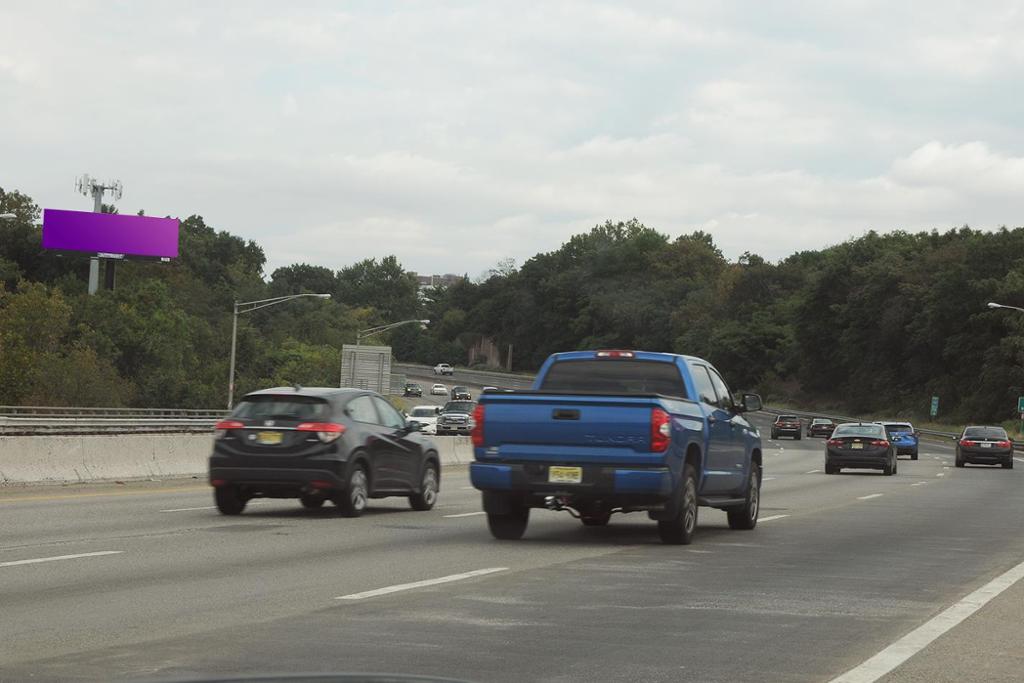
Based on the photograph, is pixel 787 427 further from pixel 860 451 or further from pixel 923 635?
pixel 923 635

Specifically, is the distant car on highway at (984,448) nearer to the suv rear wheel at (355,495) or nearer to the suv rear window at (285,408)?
the suv rear wheel at (355,495)

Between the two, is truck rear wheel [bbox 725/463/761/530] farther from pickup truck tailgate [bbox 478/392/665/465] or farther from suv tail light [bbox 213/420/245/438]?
suv tail light [bbox 213/420/245/438]

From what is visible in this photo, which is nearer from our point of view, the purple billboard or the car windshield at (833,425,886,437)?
the car windshield at (833,425,886,437)

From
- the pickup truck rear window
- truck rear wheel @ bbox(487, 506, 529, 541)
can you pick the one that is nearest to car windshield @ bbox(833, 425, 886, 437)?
the pickup truck rear window

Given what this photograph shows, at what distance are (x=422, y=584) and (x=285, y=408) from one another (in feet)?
25.3

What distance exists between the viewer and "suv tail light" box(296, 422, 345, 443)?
19656 mm

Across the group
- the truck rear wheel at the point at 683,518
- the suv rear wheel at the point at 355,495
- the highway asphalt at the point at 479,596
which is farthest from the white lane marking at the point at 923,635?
the suv rear wheel at the point at 355,495

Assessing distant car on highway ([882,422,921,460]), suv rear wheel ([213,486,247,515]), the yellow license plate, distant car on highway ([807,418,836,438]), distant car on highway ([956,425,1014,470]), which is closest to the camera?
the yellow license plate

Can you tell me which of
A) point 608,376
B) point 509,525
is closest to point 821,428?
point 608,376

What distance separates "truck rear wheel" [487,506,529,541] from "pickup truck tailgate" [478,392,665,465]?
0.96 metres

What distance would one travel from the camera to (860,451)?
135 ft

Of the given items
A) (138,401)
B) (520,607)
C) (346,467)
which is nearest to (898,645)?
(520,607)

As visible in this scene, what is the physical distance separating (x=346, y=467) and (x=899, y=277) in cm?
10286

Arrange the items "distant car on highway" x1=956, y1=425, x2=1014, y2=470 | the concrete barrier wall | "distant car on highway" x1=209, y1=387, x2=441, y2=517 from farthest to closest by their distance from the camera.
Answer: "distant car on highway" x1=956, y1=425, x2=1014, y2=470
the concrete barrier wall
"distant car on highway" x1=209, y1=387, x2=441, y2=517
